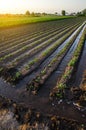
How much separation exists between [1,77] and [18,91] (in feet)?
6.87

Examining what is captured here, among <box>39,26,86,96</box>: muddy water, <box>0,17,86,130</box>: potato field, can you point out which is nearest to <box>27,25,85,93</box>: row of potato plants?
<box>0,17,86,130</box>: potato field

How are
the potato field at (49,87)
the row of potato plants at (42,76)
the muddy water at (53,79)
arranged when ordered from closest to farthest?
the potato field at (49,87) → the muddy water at (53,79) → the row of potato plants at (42,76)

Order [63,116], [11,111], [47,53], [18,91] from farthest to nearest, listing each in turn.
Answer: [47,53] < [18,91] < [11,111] < [63,116]

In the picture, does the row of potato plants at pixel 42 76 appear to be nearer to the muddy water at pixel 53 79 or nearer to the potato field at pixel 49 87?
the potato field at pixel 49 87

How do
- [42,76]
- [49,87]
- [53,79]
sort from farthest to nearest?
[42,76] → [53,79] → [49,87]

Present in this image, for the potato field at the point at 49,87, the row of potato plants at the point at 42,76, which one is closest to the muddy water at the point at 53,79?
the potato field at the point at 49,87

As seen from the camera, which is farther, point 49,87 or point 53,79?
point 53,79

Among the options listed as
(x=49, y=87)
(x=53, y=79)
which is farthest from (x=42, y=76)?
(x=49, y=87)

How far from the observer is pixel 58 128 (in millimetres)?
5730

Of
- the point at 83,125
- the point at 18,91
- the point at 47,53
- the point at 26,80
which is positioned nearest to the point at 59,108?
the point at 83,125

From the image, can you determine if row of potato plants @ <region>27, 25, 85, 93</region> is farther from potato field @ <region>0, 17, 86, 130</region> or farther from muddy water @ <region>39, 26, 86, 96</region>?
muddy water @ <region>39, 26, 86, 96</region>

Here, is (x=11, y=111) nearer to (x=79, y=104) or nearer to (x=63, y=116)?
(x=63, y=116)

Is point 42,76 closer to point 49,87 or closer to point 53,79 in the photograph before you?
point 53,79

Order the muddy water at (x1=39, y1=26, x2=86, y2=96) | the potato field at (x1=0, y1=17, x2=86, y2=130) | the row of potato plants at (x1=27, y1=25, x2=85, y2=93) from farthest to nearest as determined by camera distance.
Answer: the row of potato plants at (x1=27, y1=25, x2=85, y2=93) < the muddy water at (x1=39, y1=26, x2=86, y2=96) < the potato field at (x1=0, y1=17, x2=86, y2=130)
